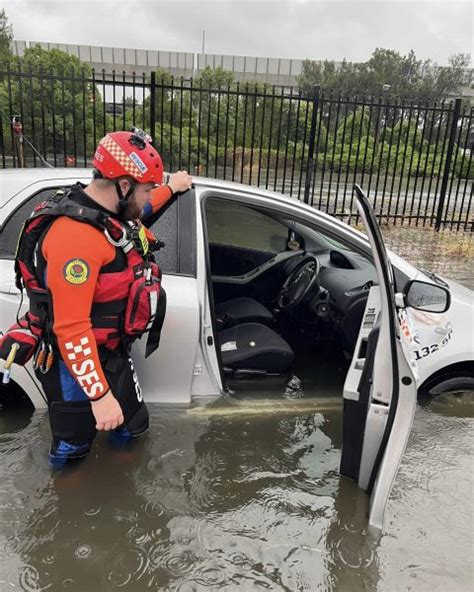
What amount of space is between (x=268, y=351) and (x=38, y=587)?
5.87 feet

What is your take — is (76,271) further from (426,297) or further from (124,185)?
(426,297)

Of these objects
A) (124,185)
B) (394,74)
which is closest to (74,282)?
(124,185)

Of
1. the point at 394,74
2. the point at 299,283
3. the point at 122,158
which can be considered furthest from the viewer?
the point at 394,74

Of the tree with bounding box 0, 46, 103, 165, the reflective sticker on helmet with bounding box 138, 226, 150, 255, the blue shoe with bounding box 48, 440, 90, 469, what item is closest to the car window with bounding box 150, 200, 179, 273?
the reflective sticker on helmet with bounding box 138, 226, 150, 255

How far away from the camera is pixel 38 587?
2.10m

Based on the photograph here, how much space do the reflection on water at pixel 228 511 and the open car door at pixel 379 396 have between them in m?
0.26

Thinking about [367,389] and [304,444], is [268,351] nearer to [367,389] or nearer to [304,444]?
[304,444]

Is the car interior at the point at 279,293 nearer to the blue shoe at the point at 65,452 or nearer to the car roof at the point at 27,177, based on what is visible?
the car roof at the point at 27,177

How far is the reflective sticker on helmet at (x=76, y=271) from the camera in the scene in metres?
1.98

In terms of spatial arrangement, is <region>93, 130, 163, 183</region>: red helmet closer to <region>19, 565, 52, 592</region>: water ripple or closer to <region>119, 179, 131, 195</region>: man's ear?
<region>119, 179, 131, 195</region>: man's ear

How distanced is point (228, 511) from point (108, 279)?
1298mm

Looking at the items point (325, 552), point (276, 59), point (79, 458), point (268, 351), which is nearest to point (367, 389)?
point (325, 552)

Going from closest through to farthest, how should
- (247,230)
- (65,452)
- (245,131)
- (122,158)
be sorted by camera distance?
(122,158) < (65,452) < (247,230) < (245,131)

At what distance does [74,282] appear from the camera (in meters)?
1.99
